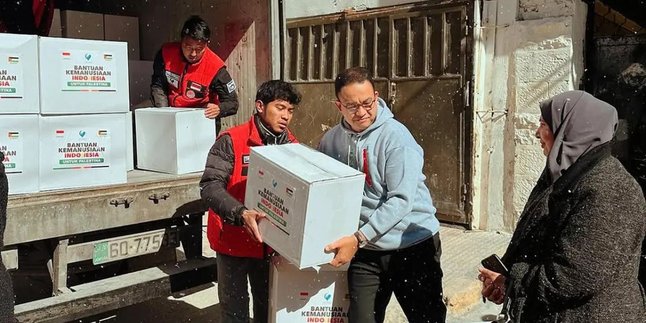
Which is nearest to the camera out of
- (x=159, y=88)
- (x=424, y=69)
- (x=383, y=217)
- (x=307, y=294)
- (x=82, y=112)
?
(x=383, y=217)

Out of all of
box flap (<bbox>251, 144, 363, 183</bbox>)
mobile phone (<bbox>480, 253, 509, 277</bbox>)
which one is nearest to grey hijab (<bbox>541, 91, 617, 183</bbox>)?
mobile phone (<bbox>480, 253, 509, 277</bbox>)

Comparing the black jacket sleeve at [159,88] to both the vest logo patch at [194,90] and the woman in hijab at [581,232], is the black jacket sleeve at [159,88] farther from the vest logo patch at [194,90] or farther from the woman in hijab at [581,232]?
the woman in hijab at [581,232]

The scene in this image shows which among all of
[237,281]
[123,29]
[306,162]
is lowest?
[237,281]

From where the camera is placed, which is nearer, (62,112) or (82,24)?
(62,112)

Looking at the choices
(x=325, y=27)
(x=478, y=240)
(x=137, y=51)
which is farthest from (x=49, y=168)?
(x=325, y=27)

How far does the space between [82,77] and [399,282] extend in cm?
187

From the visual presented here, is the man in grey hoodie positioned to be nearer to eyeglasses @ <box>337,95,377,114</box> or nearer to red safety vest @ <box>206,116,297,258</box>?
eyeglasses @ <box>337,95,377,114</box>

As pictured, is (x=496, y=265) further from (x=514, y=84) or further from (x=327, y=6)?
(x=327, y=6)

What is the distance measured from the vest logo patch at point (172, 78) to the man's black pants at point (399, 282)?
7.15 feet

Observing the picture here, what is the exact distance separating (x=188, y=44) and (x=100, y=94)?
106 cm

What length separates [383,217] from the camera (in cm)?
252

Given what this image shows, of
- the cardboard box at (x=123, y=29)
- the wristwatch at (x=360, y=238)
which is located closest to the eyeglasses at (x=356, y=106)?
the wristwatch at (x=360, y=238)

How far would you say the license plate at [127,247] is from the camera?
3109 mm

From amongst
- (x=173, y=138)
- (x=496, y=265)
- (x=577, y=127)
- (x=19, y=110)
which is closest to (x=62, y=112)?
(x=19, y=110)
